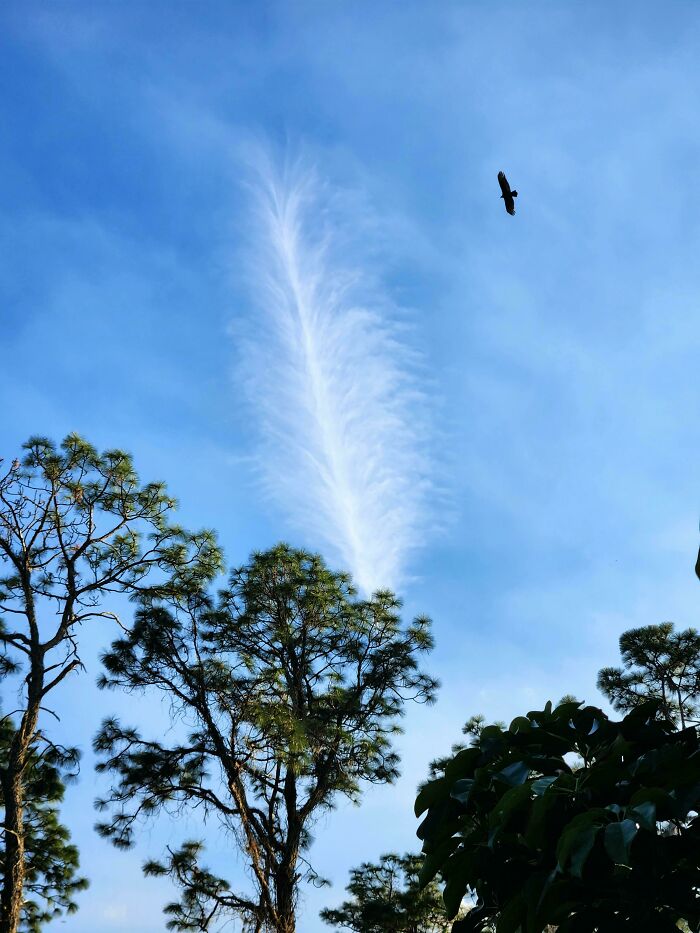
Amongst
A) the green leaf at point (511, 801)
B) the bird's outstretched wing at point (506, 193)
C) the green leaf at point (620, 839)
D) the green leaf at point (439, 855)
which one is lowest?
the green leaf at point (620, 839)

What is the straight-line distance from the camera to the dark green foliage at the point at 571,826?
1354 mm

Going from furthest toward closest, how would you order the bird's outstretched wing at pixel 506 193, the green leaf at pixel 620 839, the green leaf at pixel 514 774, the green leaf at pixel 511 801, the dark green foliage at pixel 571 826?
the bird's outstretched wing at pixel 506 193 < the green leaf at pixel 514 774 < the green leaf at pixel 511 801 < the dark green foliage at pixel 571 826 < the green leaf at pixel 620 839

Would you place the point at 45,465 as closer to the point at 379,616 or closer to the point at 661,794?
the point at 379,616

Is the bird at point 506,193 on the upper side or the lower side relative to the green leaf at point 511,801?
upper

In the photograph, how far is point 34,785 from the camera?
870 centimetres

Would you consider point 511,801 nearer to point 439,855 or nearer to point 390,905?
point 439,855

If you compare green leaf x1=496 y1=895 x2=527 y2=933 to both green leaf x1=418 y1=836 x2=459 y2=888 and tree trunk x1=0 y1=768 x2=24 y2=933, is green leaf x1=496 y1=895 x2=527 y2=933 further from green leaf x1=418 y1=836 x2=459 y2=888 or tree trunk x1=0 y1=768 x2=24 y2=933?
tree trunk x1=0 y1=768 x2=24 y2=933

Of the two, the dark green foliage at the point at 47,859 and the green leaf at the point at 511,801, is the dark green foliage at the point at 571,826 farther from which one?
the dark green foliage at the point at 47,859

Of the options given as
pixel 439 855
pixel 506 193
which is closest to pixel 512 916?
pixel 439 855

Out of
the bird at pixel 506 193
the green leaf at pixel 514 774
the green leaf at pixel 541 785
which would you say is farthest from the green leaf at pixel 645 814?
the bird at pixel 506 193

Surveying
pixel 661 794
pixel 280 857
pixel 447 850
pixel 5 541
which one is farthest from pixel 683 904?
pixel 280 857

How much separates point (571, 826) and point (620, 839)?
3.8 inches

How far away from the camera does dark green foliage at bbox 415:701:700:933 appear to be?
1354mm

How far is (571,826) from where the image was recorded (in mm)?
1340
